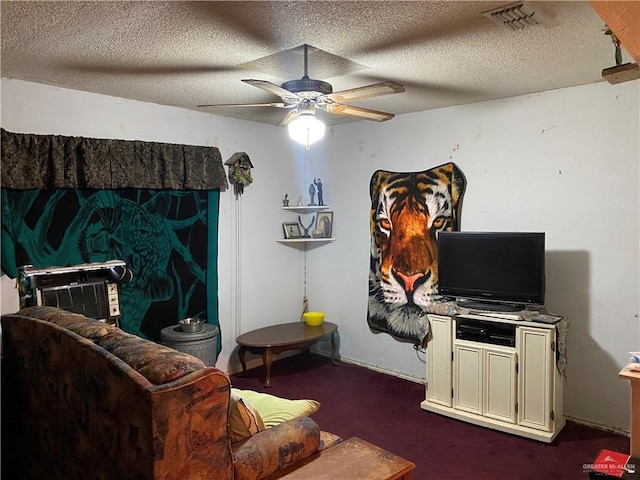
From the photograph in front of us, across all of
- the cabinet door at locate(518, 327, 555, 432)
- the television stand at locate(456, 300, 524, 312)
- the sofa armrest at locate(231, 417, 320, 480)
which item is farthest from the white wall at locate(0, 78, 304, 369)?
the cabinet door at locate(518, 327, 555, 432)

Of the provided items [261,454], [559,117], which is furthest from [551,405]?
[261,454]

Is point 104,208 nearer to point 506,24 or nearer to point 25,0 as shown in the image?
point 25,0

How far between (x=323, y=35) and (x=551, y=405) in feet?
8.88

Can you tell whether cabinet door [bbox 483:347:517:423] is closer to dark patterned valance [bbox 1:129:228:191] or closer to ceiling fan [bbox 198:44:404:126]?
ceiling fan [bbox 198:44:404:126]

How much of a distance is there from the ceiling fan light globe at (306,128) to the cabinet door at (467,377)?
1.90m

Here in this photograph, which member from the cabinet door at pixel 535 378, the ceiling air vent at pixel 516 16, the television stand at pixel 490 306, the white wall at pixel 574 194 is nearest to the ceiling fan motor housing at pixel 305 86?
Result: the ceiling air vent at pixel 516 16

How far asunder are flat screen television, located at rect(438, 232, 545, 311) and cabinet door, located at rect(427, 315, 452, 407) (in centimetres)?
25

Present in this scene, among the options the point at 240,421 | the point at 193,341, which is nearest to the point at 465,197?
the point at 193,341

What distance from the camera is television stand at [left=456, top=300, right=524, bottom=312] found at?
352cm

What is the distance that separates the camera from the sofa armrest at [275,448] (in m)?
1.82

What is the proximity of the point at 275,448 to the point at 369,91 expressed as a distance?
5.84ft

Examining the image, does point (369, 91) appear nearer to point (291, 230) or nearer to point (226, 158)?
point (226, 158)

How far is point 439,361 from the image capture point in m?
3.73

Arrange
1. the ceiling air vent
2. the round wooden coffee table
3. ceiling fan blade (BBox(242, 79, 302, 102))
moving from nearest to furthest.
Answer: the ceiling air vent → ceiling fan blade (BBox(242, 79, 302, 102)) → the round wooden coffee table
